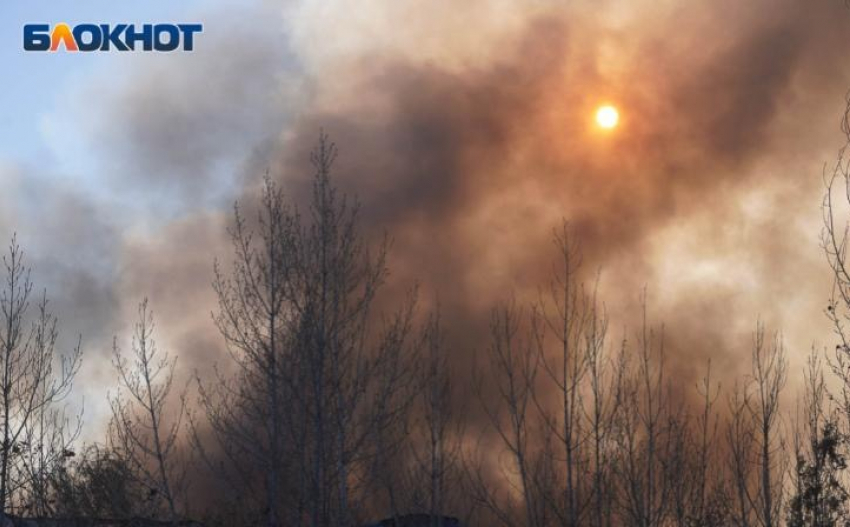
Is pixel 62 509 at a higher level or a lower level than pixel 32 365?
lower

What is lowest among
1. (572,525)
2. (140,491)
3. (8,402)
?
(572,525)

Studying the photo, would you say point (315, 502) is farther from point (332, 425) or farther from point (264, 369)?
point (264, 369)

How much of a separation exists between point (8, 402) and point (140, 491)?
372 centimetres

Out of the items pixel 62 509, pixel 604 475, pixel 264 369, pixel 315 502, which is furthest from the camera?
pixel 62 509

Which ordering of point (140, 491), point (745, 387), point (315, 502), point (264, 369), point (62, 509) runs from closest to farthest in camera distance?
point (315, 502)
point (264, 369)
point (745, 387)
point (140, 491)
point (62, 509)

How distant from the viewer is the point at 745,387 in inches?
867

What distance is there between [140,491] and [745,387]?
13332 mm

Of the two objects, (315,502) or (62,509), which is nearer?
(315,502)

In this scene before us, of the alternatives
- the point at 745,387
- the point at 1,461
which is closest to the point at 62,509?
the point at 1,461

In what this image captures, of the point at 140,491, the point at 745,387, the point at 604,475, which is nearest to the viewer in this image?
the point at 604,475

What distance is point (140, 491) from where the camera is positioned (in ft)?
79.3

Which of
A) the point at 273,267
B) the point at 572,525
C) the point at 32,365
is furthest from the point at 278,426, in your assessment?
the point at 32,365

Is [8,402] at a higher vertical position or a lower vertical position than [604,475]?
higher

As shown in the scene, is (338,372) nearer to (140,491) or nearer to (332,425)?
(332,425)
